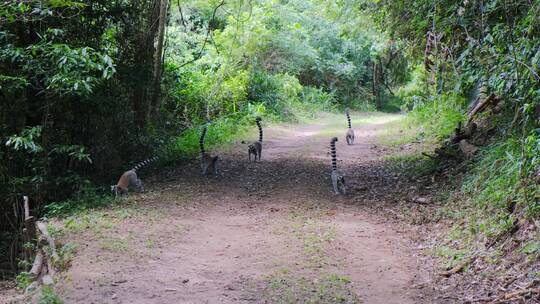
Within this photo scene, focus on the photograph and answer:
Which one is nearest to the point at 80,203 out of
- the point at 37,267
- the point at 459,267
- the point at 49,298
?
the point at 37,267

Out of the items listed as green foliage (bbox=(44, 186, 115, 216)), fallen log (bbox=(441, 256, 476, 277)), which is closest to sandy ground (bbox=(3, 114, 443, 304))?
fallen log (bbox=(441, 256, 476, 277))

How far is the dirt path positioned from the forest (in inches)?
1.5

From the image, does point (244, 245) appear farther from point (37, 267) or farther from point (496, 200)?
point (496, 200)

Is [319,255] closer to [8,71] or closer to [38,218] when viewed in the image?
[38,218]

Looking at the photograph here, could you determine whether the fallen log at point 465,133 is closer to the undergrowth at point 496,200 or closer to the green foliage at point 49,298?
the undergrowth at point 496,200

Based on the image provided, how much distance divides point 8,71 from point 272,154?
755 cm

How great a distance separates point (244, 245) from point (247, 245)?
0.14ft

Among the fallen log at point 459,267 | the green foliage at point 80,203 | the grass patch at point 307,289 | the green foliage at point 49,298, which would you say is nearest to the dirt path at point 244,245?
the grass patch at point 307,289

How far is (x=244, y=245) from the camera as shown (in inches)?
302

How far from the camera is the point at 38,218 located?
31.6ft

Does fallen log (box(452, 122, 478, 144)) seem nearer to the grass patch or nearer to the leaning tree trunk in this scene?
the grass patch

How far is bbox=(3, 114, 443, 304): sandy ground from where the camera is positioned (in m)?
5.82

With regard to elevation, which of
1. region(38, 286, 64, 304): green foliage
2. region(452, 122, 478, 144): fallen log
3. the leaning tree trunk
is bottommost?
region(38, 286, 64, 304): green foliage

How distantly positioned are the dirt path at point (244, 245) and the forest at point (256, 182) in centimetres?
4
